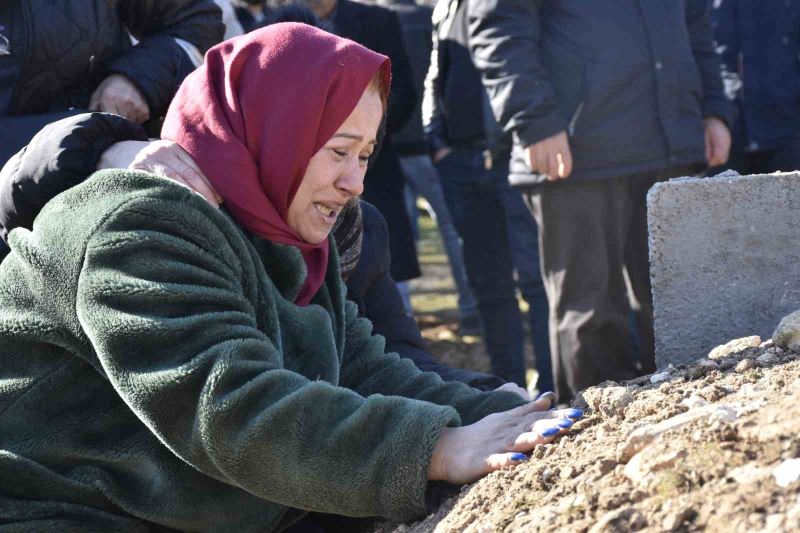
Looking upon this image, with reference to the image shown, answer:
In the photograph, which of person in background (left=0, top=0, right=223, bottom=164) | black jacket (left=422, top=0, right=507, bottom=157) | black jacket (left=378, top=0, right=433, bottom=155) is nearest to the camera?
person in background (left=0, top=0, right=223, bottom=164)

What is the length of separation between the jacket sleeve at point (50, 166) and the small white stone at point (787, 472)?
153cm

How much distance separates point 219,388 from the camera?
239cm

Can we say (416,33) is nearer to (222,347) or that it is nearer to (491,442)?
(491,442)

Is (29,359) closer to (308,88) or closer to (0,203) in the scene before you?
(0,203)

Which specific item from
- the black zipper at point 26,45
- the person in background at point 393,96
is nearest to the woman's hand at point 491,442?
the black zipper at point 26,45

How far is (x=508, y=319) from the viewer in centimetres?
640

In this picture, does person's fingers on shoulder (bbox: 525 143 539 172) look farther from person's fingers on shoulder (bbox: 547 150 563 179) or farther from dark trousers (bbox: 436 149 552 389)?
dark trousers (bbox: 436 149 552 389)

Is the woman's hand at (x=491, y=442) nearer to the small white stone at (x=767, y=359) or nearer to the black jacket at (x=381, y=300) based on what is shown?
the small white stone at (x=767, y=359)

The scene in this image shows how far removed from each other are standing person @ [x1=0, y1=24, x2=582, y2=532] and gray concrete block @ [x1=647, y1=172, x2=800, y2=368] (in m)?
0.74

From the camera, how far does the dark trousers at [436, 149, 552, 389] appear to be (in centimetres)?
A: 634

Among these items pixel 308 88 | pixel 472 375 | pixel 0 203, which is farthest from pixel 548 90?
pixel 0 203

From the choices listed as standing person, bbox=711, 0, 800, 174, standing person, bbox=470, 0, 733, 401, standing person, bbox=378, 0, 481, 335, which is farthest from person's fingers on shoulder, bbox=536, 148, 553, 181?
standing person, bbox=378, 0, 481, 335

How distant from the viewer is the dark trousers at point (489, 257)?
634cm

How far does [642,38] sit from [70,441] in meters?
3.06
